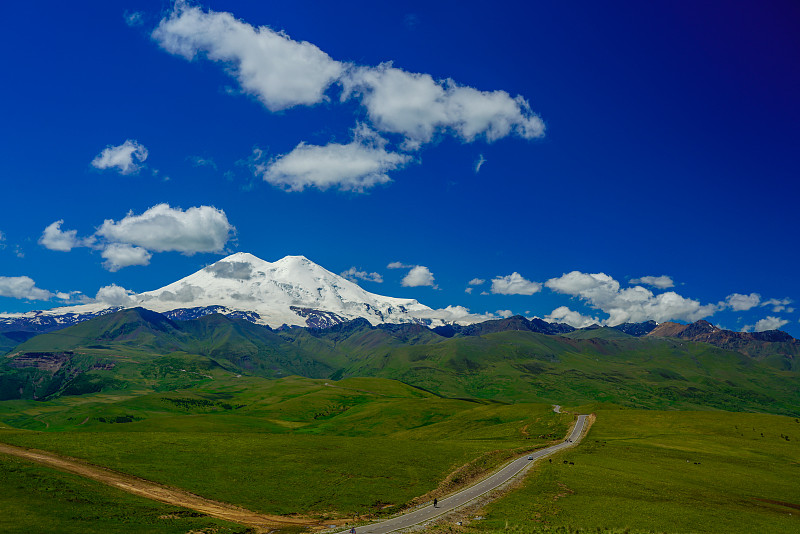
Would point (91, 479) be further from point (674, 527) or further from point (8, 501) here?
point (674, 527)

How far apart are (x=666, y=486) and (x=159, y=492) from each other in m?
91.5

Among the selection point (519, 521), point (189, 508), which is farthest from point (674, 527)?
point (189, 508)

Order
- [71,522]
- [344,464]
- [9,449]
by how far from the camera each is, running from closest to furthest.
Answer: [71,522] < [9,449] < [344,464]

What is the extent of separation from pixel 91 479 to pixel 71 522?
74.6 feet

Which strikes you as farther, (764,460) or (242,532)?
(764,460)

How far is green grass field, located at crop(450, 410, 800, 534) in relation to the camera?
65250 mm

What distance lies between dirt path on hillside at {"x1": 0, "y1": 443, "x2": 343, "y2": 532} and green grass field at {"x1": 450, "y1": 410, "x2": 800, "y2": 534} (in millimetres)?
28559

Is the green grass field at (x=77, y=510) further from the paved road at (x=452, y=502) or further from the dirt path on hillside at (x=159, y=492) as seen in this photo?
the paved road at (x=452, y=502)

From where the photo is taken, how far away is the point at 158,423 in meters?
200

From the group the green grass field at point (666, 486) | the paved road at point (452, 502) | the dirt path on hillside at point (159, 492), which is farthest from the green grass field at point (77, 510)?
the green grass field at point (666, 486)

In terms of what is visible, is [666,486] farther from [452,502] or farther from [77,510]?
[77,510]

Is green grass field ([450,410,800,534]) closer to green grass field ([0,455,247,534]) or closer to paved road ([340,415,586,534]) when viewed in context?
paved road ([340,415,586,534])

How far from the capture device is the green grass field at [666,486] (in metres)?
65.2

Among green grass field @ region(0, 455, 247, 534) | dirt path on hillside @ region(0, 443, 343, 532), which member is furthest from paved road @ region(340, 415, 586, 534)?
green grass field @ region(0, 455, 247, 534)
